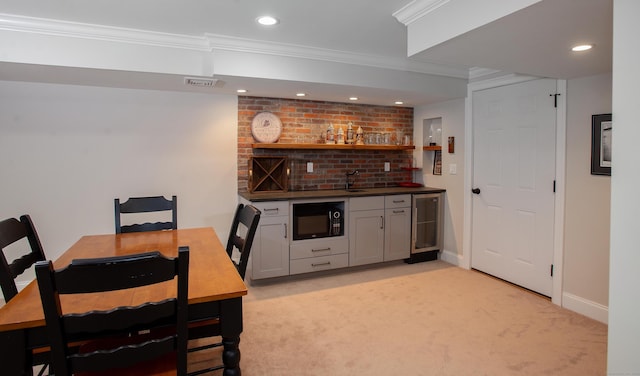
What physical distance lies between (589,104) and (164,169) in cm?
396

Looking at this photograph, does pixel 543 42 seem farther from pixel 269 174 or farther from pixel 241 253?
pixel 269 174

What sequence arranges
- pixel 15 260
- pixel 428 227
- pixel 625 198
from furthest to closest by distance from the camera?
pixel 428 227
pixel 15 260
pixel 625 198

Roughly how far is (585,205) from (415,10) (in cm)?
219

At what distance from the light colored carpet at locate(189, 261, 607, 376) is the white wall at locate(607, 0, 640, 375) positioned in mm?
1024

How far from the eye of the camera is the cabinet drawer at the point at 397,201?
4.41 meters

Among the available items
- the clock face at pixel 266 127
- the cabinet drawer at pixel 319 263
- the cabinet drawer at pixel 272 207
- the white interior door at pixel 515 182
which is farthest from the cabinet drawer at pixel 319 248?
the white interior door at pixel 515 182

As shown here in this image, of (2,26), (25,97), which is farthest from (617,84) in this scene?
(25,97)

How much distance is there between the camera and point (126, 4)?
251cm

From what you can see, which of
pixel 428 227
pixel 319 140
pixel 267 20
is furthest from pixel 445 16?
pixel 428 227

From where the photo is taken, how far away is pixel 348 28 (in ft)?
9.75

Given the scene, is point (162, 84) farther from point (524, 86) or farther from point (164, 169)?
point (524, 86)

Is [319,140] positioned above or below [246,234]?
above

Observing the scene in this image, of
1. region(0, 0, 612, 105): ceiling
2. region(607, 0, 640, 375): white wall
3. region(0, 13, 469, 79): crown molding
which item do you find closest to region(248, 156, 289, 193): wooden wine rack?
region(0, 0, 612, 105): ceiling

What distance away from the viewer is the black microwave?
13.3 ft
